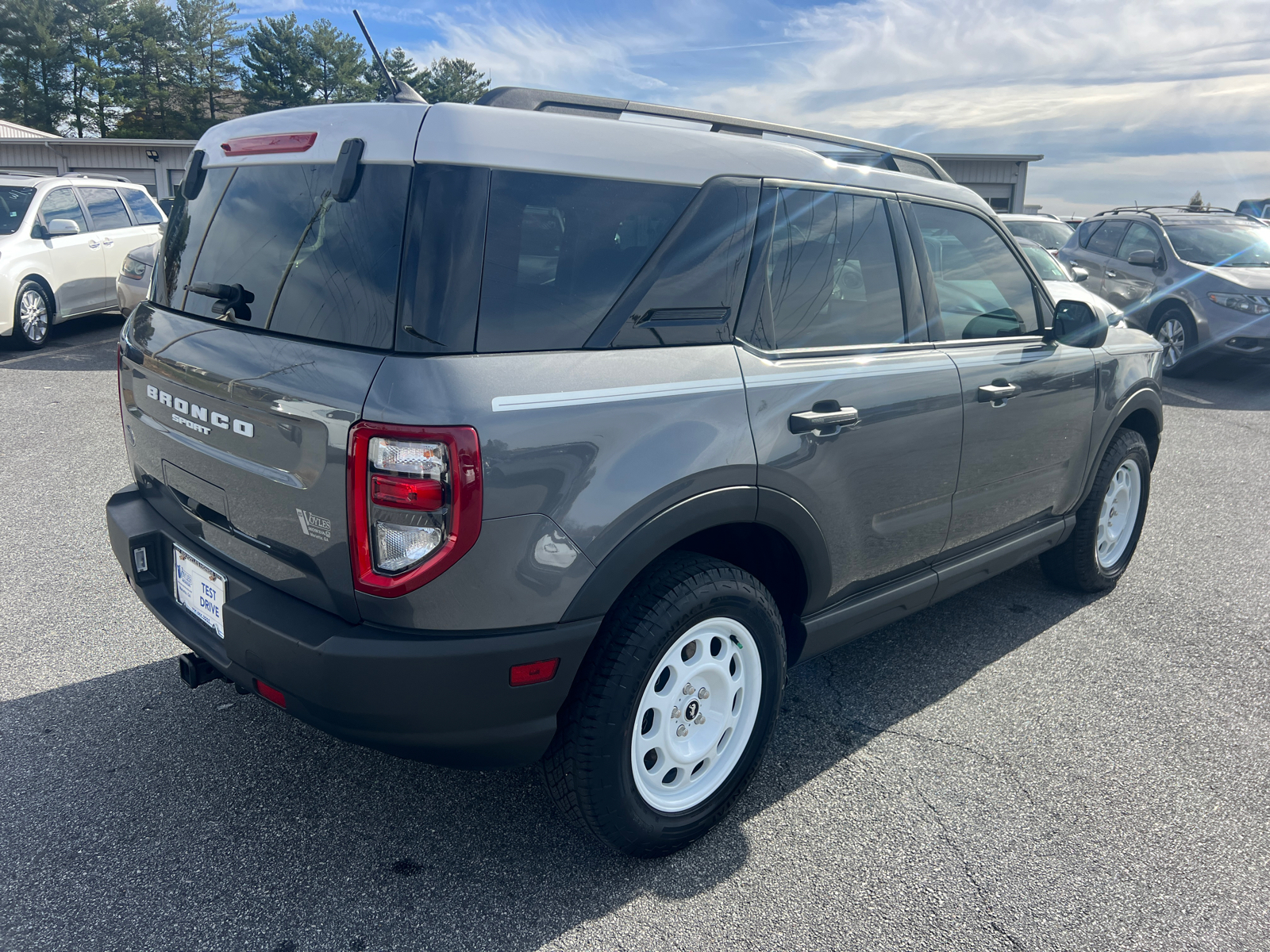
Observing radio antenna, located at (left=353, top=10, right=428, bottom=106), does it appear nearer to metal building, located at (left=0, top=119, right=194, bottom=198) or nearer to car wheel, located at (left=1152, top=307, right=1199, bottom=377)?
car wheel, located at (left=1152, top=307, right=1199, bottom=377)

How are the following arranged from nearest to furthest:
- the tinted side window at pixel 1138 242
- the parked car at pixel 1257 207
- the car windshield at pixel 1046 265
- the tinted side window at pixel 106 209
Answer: the car windshield at pixel 1046 265 → the tinted side window at pixel 106 209 → the tinted side window at pixel 1138 242 → the parked car at pixel 1257 207

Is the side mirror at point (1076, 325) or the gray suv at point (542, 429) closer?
the gray suv at point (542, 429)

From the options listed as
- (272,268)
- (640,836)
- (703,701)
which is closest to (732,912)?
(640,836)

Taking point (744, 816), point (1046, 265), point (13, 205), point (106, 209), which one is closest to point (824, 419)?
point (744, 816)

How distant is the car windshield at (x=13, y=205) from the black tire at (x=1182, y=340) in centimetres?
1275

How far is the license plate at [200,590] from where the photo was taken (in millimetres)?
2385

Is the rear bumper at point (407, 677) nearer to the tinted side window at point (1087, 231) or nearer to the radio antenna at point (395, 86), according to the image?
the radio antenna at point (395, 86)

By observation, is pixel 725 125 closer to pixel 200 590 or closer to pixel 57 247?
pixel 200 590

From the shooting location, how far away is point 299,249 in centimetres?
227

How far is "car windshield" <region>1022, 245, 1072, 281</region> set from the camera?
8.94m

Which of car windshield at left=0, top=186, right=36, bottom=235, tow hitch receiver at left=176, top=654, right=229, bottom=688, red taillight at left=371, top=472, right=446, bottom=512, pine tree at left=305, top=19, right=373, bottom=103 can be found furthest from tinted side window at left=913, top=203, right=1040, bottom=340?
pine tree at left=305, top=19, right=373, bottom=103

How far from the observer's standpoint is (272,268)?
7.68 ft

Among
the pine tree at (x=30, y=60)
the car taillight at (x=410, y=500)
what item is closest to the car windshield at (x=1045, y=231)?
the car taillight at (x=410, y=500)

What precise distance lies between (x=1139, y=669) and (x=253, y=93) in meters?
57.8
